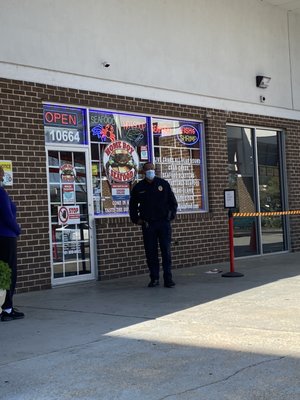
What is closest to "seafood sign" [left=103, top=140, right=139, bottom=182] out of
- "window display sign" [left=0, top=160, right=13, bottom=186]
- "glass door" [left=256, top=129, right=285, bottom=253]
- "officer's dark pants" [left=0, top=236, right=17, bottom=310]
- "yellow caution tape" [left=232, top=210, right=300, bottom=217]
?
"window display sign" [left=0, top=160, right=13, bottom=186]

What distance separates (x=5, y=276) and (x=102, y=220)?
3.95m

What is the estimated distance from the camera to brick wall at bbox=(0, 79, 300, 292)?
9.15 meters

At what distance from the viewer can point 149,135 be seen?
1139 centimetres

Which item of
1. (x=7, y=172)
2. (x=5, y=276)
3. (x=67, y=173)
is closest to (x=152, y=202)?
(x=67, y=173)

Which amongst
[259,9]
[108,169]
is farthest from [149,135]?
[259,9]

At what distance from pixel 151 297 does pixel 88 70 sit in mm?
4327

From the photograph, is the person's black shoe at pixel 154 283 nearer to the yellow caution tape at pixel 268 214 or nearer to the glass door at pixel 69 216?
the glass door at pixel 69 216

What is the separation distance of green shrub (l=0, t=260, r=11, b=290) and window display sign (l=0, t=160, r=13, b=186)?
2642 millimetres

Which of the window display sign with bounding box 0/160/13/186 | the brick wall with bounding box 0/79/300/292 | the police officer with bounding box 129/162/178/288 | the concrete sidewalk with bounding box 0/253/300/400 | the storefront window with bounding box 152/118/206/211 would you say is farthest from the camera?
the storefront window with bounding box 152/118/206/211

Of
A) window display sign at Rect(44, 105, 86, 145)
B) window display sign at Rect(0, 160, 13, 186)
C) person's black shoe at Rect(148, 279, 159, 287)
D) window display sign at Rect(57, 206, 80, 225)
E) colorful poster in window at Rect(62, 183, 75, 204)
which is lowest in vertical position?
person's black shoe at Rect(148, 279, 159, 287)

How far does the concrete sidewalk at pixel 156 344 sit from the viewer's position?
443cm

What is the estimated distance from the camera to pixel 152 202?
30.6ft

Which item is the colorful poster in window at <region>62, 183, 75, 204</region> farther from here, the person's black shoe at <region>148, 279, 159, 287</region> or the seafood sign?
the person's black shoe at <region>148, 279, 159, 287</region>

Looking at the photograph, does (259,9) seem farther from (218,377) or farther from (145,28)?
(218,377)
